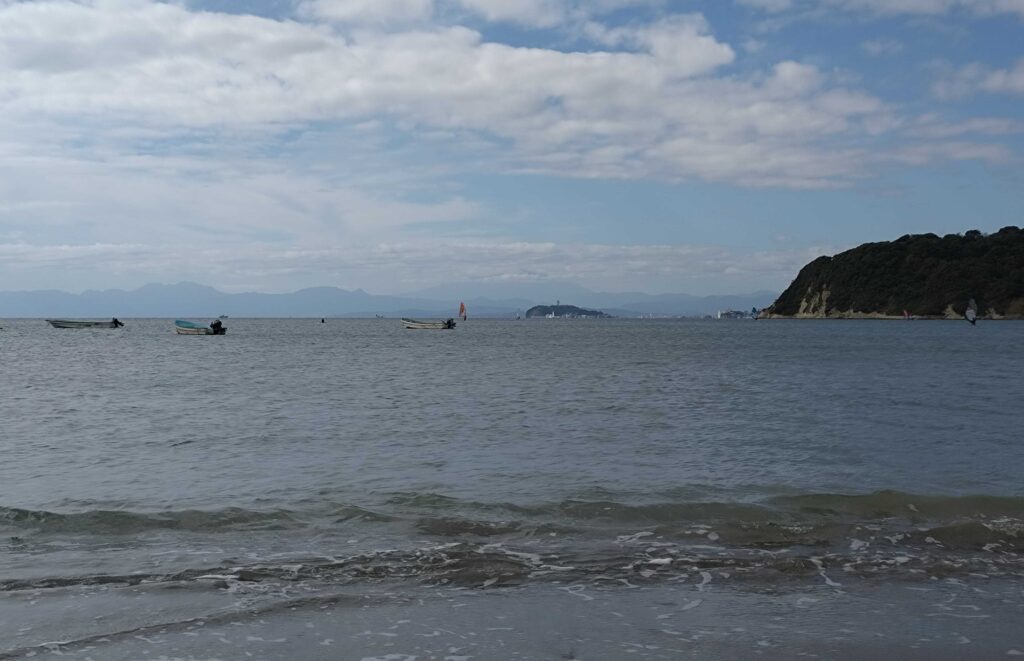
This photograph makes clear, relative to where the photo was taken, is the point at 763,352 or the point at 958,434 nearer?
the point at 958,434

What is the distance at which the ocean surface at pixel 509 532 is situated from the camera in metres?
9.37

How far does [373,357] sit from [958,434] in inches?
2439

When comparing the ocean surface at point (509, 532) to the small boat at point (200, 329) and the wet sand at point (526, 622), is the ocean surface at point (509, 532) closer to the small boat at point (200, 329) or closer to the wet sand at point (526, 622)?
the wet sand at point (526, 622)

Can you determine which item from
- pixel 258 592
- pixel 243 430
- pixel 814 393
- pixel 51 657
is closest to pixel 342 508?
pixel 258 592

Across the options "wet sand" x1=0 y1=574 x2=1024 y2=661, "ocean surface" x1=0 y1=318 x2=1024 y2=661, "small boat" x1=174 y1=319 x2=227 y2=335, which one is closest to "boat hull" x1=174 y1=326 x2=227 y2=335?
"small boat" x1=174 y1=319 x2=227 y2=335

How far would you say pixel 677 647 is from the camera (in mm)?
8883

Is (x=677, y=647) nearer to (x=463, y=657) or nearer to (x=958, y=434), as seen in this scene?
(x=463, y=657)

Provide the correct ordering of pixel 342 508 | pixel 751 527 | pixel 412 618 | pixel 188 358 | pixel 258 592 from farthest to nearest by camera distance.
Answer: pixel 188 358 → pixel 342 508 → pixel 751 527 → pixel 258 592 → pixel 412 618

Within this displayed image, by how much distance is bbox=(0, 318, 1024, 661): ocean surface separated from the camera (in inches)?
369

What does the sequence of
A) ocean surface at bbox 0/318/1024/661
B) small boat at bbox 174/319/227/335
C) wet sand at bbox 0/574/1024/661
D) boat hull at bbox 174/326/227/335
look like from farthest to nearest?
boat hull at bbox 174/326/227/335, small boat at bbox 174/319/227/335, ocean surface at bbox 0/318/1024/661, wet sand at bbox 0/574/1024/661

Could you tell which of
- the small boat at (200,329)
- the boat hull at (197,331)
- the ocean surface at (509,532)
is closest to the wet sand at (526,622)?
the ocean surface at (509,532)

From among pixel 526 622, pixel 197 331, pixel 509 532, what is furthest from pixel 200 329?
pixel 526 622

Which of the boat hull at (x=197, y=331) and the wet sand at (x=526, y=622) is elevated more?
the boat hull at (x=197, y=331)

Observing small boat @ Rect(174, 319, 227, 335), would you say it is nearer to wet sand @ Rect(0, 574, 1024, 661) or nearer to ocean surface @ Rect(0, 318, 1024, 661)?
ocean surface @ Rect(0, 318, 1024, 661)
